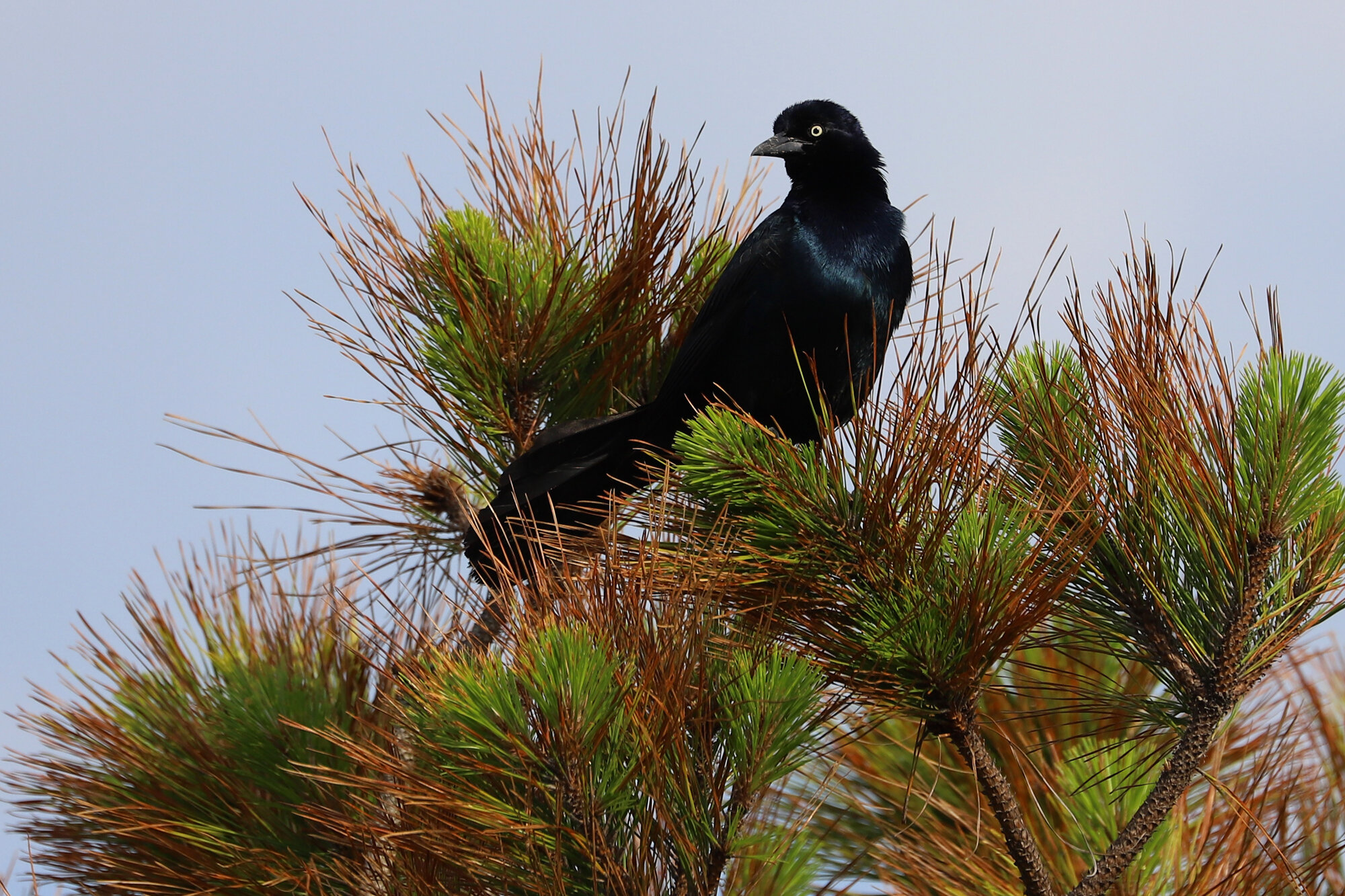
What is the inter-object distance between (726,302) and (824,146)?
2.16 ft

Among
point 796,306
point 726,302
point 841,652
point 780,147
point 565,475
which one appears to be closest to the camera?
point 841,652

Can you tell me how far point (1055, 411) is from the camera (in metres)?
1.78

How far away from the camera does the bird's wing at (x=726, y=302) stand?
2582mm

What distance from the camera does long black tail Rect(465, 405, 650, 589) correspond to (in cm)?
235

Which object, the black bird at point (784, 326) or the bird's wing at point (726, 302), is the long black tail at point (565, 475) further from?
the bird's wing at point (726, 302)

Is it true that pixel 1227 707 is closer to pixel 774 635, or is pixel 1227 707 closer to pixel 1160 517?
pixel 1160 517

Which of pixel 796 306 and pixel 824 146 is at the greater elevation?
pixel 824 146

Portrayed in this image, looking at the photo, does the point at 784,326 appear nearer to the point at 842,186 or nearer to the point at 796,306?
the point at 796,306

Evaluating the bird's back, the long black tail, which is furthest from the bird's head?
the long black tail

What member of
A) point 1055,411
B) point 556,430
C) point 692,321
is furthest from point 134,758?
point 1055,411

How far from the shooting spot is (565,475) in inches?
94.5

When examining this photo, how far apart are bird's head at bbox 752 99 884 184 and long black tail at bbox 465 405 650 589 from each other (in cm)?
93

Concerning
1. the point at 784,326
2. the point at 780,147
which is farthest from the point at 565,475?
the point at 780,147

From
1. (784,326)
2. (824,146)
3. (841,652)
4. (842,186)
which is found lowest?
(841,652)
